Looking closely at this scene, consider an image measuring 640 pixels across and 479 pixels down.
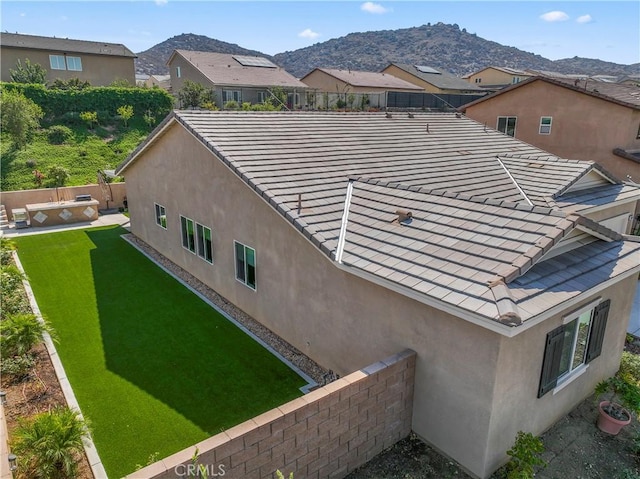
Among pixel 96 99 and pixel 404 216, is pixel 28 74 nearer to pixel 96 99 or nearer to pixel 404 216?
pixel 96 99

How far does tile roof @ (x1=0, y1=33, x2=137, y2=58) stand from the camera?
153ft

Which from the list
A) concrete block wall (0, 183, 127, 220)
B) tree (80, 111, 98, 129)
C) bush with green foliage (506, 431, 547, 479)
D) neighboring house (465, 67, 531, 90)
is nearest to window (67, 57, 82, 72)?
tree (80, 111, 98, 129)

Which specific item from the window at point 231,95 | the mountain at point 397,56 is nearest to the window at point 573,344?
the window at point 231,95

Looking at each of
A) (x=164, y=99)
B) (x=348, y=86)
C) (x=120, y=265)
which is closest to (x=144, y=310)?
(x=120, y=265)

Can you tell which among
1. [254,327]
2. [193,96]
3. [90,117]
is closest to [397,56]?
[193,96]

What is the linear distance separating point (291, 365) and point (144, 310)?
544cm

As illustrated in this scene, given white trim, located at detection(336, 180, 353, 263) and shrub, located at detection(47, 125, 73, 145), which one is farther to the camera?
shrub, located at detection(47, 125, 73, 145)

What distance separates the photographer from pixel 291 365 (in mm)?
10055

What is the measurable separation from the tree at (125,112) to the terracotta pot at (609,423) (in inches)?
1592

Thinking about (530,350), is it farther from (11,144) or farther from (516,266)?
(11,144)

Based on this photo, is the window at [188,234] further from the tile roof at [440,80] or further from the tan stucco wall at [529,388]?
the tile roof at [440,80]

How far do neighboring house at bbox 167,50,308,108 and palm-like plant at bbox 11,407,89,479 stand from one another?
1607 inches

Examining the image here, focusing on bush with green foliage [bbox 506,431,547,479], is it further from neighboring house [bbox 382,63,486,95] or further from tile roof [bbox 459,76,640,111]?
neighboring house [bbox 382,63,486,95]

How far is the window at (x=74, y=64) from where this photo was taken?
48500 millimetres
